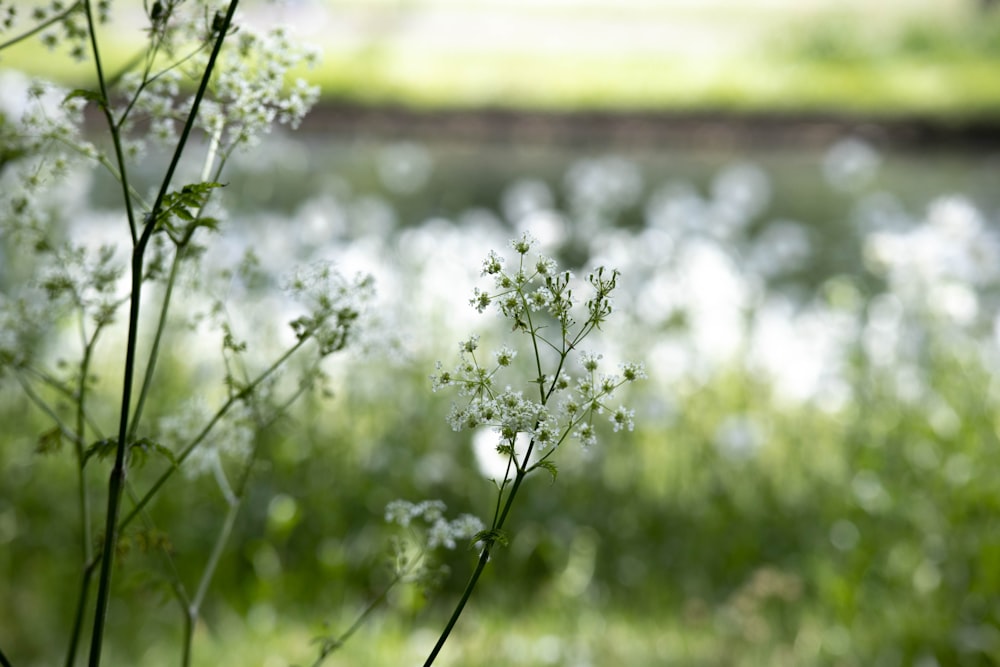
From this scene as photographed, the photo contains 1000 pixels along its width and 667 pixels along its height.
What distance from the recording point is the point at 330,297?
4.32 ft

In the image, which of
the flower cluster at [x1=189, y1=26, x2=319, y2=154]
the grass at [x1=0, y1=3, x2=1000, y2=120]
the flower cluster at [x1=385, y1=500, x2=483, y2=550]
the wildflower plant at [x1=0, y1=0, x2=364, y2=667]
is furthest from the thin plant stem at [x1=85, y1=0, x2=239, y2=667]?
the grass at [x1=0, y1=3, x2=1000, y2=120]

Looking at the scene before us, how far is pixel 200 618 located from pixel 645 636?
1138mm

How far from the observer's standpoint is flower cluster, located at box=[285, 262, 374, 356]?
4.27 feet

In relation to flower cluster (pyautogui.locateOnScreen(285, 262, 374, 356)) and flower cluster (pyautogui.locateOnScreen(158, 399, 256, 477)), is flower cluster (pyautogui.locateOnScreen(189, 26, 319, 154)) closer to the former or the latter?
flower cluster (pyautogui.locateOnScreen(285, 262, 374, 356))

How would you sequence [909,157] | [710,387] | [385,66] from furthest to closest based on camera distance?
[385,66] < [909,157] < [710,387]

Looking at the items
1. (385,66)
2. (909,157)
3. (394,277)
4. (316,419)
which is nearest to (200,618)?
(316,419)

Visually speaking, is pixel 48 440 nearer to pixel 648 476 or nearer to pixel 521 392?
pixel 521 392

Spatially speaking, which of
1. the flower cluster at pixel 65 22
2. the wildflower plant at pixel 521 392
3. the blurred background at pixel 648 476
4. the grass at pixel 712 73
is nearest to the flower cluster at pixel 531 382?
the wildflower plant at pixel 521 392

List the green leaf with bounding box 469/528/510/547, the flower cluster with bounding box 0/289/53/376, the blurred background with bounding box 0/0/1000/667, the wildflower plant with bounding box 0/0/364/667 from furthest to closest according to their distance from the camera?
the blurred background with bounding box 0/0/1000/667 < the flower cluster with bounding box 0/289/53/376 < the wildflower plant with bounding box 0/0/364/667 < the green leaf with bounding box 469/528/510/547

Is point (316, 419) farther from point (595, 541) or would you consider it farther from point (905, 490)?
point (905, 490)

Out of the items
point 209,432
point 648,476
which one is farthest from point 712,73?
point 209,432

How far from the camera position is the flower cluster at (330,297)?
1303 millimetres

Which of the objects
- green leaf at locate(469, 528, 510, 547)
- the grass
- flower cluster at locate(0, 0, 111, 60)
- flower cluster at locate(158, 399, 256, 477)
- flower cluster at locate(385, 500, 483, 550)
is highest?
the grass

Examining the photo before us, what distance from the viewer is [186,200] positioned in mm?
1086
